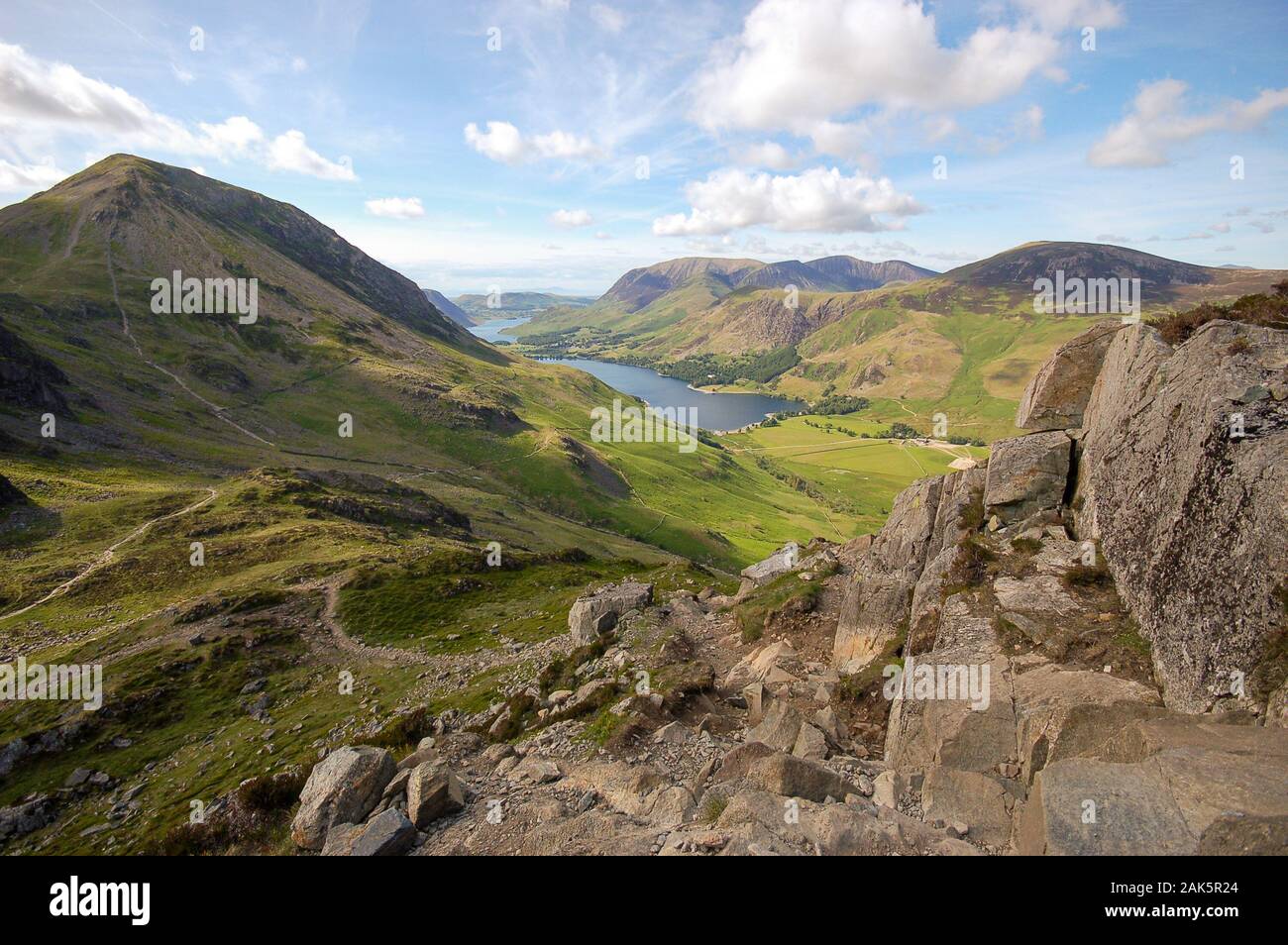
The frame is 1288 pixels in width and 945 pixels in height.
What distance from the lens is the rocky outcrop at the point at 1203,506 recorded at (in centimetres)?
1496

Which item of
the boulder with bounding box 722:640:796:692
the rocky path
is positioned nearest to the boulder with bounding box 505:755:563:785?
the boulder with bounding box 722:640:796:692

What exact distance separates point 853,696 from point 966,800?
9.96 metres

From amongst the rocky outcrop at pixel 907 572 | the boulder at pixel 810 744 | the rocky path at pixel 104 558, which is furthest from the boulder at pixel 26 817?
the rocky outcrop at pixel 907 572

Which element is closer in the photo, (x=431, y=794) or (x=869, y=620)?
(x=431, y=794)

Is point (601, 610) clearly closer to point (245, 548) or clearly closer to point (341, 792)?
point (341, 792)

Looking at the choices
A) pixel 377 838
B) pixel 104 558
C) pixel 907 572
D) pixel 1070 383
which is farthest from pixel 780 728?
pixel 104 558

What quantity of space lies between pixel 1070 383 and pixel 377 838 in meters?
38.1

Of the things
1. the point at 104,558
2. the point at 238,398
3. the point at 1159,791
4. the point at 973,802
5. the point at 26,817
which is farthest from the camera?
the point at 238,398

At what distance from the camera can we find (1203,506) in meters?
17.5

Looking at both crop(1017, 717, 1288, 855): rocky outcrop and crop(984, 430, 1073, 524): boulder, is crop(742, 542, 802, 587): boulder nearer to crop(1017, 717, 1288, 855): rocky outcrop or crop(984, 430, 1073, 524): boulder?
crop(984, 430, 1073, 524): boulder

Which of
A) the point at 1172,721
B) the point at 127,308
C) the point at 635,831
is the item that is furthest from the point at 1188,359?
the point at 127,308

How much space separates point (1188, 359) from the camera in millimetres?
21094

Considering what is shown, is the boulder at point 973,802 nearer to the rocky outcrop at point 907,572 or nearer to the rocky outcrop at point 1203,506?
the rocky outcrop at point 1203,506

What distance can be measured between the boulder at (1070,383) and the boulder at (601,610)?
26411 mm
